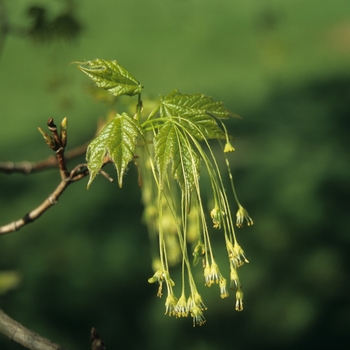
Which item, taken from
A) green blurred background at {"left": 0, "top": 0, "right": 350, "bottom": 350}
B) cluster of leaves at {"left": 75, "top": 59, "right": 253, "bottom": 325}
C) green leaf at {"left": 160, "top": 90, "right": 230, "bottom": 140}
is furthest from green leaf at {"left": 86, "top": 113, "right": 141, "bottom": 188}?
green blurred background at {"left": 0, "top": 0, "right": 350, "bottom": 350}

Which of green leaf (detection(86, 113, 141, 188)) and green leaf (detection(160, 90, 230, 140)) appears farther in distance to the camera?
green leaf (detection(160, 90, 230, 140))

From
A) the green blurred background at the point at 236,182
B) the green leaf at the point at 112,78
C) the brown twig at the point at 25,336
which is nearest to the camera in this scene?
the brown twig at the point at 25,336

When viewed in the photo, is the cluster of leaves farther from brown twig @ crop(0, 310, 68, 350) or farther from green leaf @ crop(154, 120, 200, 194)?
brown twig @ crop(0, 310, 68, 350)

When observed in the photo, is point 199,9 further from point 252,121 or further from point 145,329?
point 145,329

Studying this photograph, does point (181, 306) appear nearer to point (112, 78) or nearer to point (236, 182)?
point (112, 78)

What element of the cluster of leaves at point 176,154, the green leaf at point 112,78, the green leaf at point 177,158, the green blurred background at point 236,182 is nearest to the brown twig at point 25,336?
the cluster of leaves at point 176,154

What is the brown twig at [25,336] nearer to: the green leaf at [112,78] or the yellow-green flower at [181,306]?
the yellow-green flower at [181,306]

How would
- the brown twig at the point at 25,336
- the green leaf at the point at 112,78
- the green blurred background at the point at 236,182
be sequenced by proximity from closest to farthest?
the brown twig at the point at 25,336, the green leaf at the point at 112,78, the green blurred background at the point at 236,182
